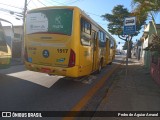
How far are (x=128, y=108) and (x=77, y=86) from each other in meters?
3.74

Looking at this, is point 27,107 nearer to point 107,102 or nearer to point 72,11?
point 107,102

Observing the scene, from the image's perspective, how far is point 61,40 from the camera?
29.4 ft

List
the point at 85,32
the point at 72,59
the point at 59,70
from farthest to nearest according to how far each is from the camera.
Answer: the point at 85,32 → the point at 59,70 → the point at 72,59

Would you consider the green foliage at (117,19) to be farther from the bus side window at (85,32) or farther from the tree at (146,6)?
the bus side window at (85,32)

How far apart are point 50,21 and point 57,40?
81cm

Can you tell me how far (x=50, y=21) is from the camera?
9164 millimetres

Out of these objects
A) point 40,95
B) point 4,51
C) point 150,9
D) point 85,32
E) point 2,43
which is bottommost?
point 40,95

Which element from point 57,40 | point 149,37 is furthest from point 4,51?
point 149,37

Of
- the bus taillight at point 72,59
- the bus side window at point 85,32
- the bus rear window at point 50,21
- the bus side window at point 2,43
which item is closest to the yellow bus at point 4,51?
the bus side window at point 2,43

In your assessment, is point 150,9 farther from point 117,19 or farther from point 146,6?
point 117,19

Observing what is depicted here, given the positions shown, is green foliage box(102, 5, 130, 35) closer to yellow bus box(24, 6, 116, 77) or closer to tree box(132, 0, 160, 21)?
tree box(132, 0, 160, 21)

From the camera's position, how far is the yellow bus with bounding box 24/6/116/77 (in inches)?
348

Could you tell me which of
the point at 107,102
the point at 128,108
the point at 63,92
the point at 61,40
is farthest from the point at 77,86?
the point at 128,108

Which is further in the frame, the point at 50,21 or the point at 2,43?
the point at 2,43
